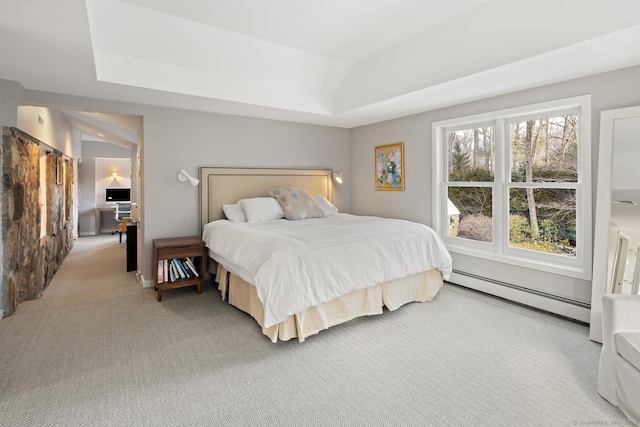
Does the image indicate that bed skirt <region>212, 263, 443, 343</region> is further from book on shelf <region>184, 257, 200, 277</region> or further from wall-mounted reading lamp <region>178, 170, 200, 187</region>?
wall-mounted reading lamp <region>178, 170, 200, 187</region>

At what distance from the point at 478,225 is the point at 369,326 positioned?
1977 millimetres

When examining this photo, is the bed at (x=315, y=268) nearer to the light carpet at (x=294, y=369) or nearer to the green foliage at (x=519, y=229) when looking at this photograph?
the light carpet at (x=294, y=369)

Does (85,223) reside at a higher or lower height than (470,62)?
lower

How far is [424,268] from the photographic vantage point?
Result: 3.40 meters

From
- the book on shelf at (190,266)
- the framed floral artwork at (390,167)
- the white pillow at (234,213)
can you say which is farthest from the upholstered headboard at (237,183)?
the framed floral artwork at (390,167)

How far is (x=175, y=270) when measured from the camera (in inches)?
143

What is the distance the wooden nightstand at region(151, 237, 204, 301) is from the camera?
3475 mm

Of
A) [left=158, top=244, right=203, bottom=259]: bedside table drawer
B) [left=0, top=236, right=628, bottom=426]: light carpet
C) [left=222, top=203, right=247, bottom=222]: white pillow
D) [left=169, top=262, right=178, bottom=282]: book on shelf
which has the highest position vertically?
[left=222, top=203, right=247, bottom=222]: white pillow

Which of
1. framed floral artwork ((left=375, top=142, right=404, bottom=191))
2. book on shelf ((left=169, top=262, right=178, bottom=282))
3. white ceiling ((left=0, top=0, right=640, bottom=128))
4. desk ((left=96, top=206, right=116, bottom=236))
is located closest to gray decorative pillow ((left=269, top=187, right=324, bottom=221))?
white ceiling ((left=0, top=0, right=640, bottom=128))

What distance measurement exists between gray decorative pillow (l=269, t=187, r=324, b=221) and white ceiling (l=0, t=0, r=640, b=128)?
1064mm

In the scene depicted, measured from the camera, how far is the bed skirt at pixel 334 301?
2.57 meters

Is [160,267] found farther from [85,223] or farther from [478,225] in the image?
[85,223]

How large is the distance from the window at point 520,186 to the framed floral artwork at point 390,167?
1.88ft

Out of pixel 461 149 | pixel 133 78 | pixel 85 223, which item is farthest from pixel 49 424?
pixel 85 223
